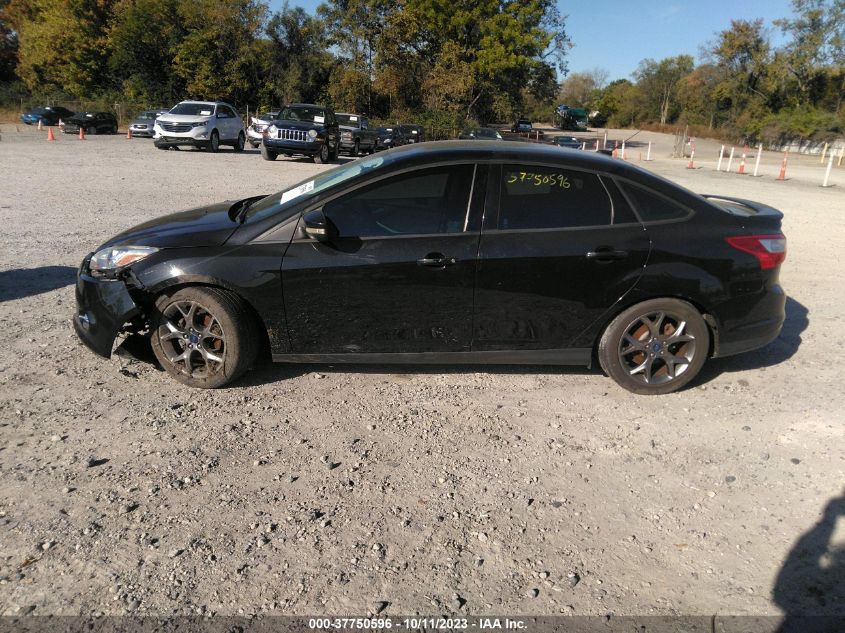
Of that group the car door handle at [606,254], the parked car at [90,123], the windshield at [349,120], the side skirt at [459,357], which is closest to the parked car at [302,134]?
the windshield at [349,120]

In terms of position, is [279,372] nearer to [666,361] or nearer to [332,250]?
[332,250]

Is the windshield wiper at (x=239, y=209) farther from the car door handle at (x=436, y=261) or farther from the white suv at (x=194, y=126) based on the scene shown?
the white suv at (x=194, y=126)

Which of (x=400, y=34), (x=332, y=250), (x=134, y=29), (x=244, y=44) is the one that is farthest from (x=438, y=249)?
(x=134, y=29)

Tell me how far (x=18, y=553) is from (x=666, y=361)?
152 inches

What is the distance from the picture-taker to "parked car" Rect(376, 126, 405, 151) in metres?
30.5

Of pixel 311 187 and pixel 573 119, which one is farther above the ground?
pixel 573 119

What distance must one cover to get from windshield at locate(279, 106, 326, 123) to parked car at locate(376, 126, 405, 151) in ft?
24.3

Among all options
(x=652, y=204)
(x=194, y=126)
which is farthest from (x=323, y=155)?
(x=652, y=204)

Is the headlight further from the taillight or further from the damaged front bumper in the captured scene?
the taillight

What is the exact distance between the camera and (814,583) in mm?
2758

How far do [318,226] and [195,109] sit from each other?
24.1 metres

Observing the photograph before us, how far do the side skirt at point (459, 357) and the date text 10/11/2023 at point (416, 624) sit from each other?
2019 mm

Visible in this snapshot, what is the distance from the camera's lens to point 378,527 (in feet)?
9.94

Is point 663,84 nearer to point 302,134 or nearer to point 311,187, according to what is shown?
point 302,134
